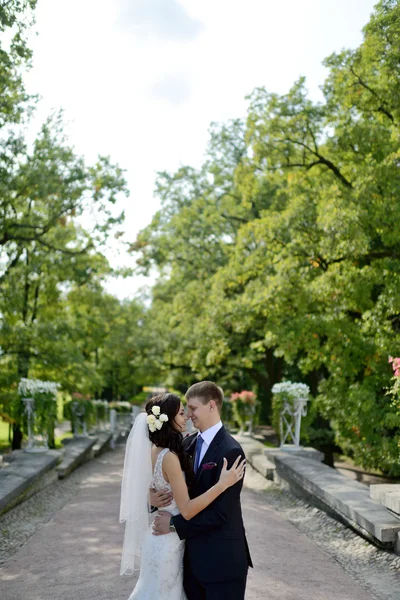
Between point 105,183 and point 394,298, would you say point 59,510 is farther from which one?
point 105,183

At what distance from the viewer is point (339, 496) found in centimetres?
1020

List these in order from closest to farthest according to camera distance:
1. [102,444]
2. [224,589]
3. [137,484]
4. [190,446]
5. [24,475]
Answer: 1. [224,589]
2. [190,446]
3. [137,484]
4. [24,475]
5. [102,444]

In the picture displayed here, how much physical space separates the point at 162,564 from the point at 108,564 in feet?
11.7

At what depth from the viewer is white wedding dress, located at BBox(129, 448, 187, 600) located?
4.55 m

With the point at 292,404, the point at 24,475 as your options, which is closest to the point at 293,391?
the point at 292,404

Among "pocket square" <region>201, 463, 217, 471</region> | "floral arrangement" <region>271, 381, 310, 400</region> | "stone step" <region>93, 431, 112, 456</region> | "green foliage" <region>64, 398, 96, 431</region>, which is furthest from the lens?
"stone step" <region>93, 431, 112, 456</region>

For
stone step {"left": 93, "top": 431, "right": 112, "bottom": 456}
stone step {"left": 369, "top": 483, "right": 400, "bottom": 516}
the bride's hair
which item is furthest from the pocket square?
stone step {"left": 93, "top": 431, "right": 112, "bottom": 456}

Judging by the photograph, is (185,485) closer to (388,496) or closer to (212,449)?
(212,449)

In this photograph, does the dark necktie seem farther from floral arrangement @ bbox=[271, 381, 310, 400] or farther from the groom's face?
floral arrangement @ bbox=[271, 381, 310, 400]

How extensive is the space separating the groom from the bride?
0.28ft

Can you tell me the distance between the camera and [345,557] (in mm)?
8492

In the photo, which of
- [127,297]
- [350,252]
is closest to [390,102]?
[350,252]

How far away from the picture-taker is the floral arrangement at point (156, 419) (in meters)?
4.46

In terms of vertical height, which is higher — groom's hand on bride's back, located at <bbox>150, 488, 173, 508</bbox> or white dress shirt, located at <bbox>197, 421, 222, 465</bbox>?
white dress shirt, located at <bbox>197, 421, 222, 465</bbox>
